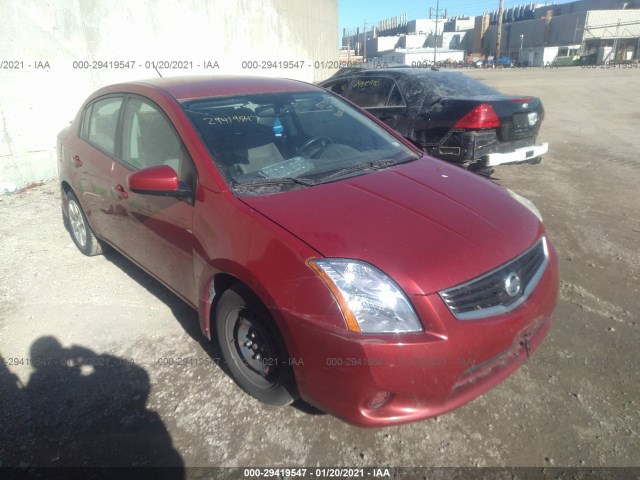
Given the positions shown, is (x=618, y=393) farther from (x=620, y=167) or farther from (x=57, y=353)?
(x=620, y=167)

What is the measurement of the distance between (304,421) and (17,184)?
20.5ft

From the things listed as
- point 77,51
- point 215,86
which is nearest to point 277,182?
point 215,86

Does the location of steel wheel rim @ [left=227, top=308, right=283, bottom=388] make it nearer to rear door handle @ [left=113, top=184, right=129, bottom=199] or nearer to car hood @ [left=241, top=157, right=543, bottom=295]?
car hood @ [left=241, top=157, right=543, bottom=295]

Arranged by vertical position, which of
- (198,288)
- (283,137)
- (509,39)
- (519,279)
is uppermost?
(509,39)

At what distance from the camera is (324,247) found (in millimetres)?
1956

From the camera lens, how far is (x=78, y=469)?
2102mm

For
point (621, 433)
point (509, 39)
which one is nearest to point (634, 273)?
point (621, 433)

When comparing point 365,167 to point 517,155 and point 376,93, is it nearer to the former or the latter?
point 517,155

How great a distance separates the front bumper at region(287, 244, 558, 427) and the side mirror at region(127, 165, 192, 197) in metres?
1.03

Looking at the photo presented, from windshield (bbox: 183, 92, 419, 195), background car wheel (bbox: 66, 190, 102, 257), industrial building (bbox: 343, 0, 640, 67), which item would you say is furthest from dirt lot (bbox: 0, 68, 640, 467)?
industrial building (bbox: 343, 0, 640, 67)

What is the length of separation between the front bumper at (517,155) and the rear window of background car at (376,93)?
4.82ft

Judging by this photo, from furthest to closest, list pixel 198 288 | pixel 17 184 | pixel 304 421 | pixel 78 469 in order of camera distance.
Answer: pixel 17 184 → pixel 198 288 → pixel 304 421 → pixel 78 469

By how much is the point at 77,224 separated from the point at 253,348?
2.87 m

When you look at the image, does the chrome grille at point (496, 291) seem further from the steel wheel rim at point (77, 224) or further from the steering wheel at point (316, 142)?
the steel wheel rim at point (77, 224)
